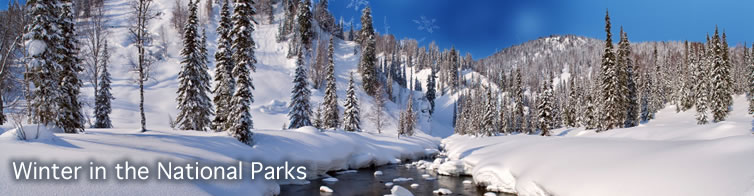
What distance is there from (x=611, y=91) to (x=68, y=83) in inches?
1963

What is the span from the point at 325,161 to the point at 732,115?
71.1m

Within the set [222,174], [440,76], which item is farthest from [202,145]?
[440,76]

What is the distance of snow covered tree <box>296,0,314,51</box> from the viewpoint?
93.7 m

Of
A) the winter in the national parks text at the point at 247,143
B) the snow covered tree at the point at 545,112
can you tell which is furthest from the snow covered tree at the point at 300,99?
the snow covered tree at the point at 545,112

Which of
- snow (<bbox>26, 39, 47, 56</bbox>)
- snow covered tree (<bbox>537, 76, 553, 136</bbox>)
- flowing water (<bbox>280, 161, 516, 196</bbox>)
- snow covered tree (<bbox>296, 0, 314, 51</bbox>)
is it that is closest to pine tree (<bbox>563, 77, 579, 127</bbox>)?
snow covered tree (<bbox>537, 76, 553, 136</bbox>)

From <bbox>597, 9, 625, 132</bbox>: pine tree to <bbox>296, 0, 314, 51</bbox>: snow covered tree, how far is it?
235 ft

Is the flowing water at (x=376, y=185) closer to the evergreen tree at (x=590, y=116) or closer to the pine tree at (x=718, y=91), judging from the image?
the evergreen tree at (x=590, y=116)

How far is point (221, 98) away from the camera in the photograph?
28422 millimetres

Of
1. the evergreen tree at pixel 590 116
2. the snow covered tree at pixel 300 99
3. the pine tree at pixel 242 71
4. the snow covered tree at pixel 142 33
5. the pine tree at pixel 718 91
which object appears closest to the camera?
the snow covered tree at pixel 142 33

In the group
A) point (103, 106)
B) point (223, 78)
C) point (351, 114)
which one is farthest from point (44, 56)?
point (351, 114)

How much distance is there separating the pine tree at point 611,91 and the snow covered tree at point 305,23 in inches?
2821

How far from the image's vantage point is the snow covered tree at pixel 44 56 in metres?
17.8

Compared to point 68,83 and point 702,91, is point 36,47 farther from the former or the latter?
point 702,91

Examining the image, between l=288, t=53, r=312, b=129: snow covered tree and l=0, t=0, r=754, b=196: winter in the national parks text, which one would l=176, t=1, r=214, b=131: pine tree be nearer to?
l=0, t=0, r=754, b=196: winter in the national parks text
